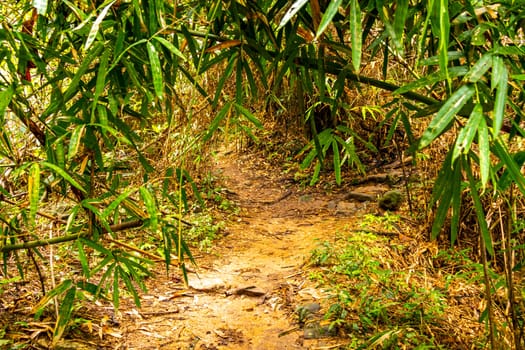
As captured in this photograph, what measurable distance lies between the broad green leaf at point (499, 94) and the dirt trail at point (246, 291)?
179 centimetres

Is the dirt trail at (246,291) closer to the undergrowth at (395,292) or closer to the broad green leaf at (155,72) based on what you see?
the undergrowth at (395,292)

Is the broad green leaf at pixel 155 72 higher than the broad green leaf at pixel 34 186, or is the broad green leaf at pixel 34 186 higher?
the broad green leaf at pixel 155 72

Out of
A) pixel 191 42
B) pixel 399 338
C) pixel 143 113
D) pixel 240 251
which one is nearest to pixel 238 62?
pixel 191 42

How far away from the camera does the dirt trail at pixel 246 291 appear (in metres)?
2.50

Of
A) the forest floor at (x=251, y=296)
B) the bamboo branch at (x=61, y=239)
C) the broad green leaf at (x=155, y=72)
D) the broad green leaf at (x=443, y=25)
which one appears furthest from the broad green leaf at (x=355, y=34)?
the forest floor at (x=251, y=296)

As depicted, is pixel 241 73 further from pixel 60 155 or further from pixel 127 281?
pixel 127 281

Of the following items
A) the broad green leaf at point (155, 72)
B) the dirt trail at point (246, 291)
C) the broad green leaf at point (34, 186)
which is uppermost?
the broad green leaf at point (155, 72)

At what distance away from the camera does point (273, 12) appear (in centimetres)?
145

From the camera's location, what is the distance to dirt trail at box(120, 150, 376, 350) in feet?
8.21

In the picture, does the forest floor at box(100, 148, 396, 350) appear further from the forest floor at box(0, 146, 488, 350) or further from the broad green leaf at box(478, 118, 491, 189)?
the broad green leaf at box(478, 118, 491, 189)

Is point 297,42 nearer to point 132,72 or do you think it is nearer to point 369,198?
point 132,72

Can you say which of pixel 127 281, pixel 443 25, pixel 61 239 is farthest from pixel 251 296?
pixel 443 25

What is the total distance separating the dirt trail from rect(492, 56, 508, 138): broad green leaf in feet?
5.89

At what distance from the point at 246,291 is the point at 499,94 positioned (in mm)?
2418
